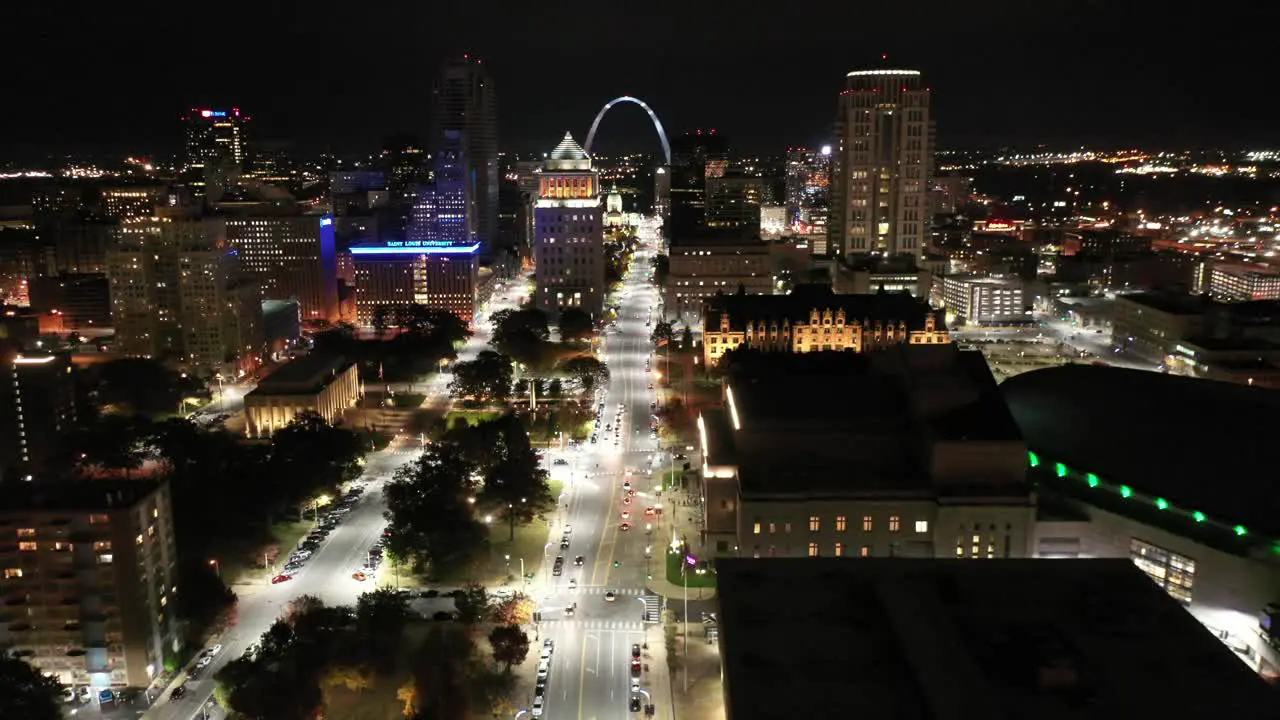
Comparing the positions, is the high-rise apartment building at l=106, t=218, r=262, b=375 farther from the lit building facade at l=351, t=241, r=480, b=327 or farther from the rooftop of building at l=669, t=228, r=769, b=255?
the rooftop of building at l=669, t=228, r=769, b=255

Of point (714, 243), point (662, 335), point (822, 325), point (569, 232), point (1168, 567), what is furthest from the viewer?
point (714, 243)

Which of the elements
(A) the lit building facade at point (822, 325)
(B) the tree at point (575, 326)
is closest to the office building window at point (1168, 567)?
(A) the lit building facade at point (822, 325)

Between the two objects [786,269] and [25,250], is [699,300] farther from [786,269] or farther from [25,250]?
[25,250]

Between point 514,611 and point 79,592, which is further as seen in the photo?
point 514,611

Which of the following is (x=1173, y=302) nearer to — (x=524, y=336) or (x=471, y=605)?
(x=524, y=336)

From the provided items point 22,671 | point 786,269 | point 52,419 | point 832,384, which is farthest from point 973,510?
point 786,269

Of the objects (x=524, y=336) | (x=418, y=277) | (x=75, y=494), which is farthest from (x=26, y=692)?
(x=418, y=277)
